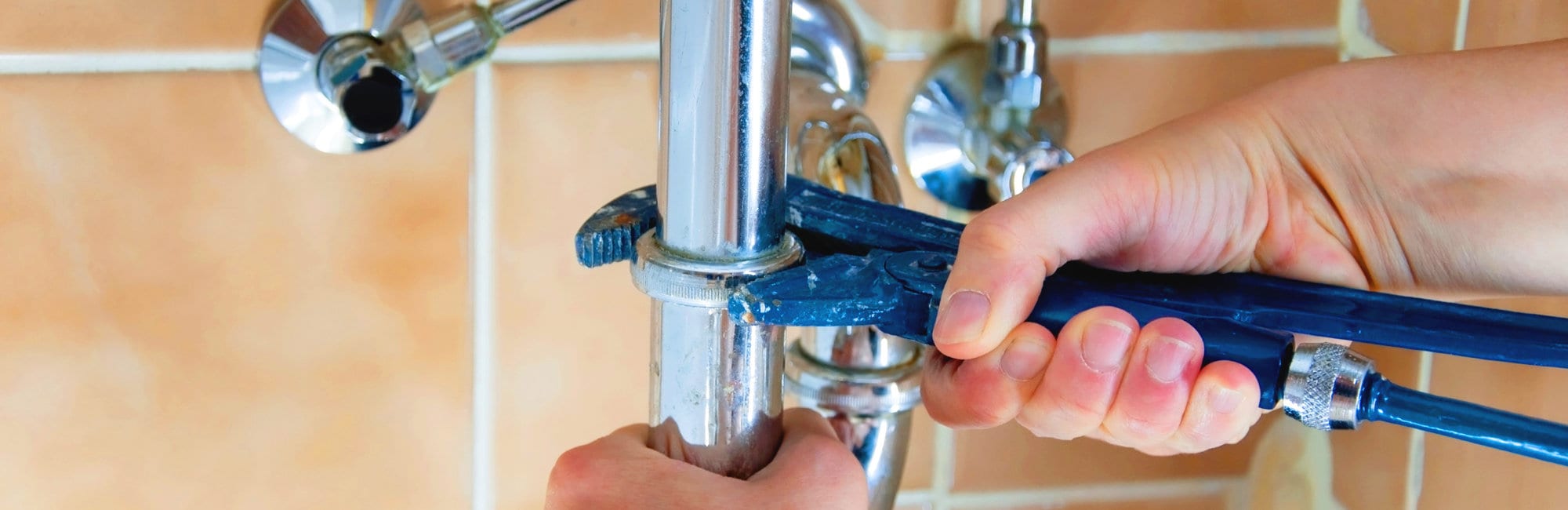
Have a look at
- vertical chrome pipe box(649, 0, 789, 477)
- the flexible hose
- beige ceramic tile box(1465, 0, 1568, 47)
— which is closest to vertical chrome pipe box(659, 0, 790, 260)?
vertical chrome pipe box(649, 0, 789, 477)

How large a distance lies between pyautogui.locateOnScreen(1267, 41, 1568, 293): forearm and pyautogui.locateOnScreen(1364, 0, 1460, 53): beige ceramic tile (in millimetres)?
57

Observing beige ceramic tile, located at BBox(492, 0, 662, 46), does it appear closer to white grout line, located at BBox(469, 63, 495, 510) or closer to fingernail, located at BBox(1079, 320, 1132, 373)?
white grout line, located at BBox(469, 63, 495, 510)

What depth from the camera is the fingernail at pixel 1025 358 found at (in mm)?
255

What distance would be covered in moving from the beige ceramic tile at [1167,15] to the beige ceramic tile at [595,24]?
0.11m

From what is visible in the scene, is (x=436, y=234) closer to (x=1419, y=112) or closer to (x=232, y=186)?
(x=232, y=186)

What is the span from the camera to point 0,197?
0.35m

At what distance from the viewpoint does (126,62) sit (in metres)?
0.35

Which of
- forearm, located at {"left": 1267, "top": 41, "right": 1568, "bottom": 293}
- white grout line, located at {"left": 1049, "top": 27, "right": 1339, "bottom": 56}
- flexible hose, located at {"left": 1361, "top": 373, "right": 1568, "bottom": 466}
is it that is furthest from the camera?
white grout line, located at {"left": 1049, "top": 27, "right": 1339, "bottom": 56}

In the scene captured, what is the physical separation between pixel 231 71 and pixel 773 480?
205mm

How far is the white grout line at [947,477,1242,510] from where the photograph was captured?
0.47 meters

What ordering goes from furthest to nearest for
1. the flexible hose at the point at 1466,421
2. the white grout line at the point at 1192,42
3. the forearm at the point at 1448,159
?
the white grout line at the point at 1192,42 < the forearm at the point at 1448,159 < the flexible hose at the point at 1466,421

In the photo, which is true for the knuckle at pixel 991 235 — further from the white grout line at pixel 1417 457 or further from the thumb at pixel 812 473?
the white grout line at pixel 1417 457

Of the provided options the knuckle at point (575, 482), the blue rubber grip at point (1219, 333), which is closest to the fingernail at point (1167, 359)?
the blue rubber grip at point (1219, 333)

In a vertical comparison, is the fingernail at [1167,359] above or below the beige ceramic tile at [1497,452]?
above
